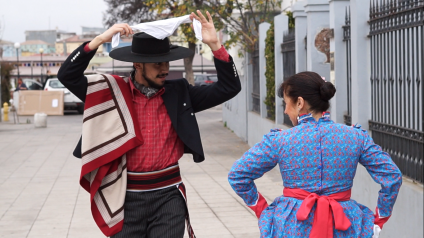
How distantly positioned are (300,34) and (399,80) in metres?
3.86

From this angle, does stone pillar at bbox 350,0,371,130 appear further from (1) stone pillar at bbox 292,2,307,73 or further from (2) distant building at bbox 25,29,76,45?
(2) distant building at bbox 25,29,76,45

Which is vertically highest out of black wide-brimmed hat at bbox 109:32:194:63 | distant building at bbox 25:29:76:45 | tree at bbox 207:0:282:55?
distant building at bbox 25:29:76:45

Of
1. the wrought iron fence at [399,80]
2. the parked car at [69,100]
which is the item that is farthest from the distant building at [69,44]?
the wrought iron fence at [399,80]

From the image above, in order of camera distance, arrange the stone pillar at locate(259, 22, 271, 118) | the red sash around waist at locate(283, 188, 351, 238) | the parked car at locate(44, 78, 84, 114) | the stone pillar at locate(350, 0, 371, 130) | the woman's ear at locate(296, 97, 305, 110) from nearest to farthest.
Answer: the red sash around waist at locate(283, 188, 351, 238) < the woman's ear at locate(296, 97, 305, 110) < the stone pillar at locate(350, 0, 371, 130) < the stone pillar at locate(259, 22, 271, 118) < the parked car at locate(44, 78, 84, 114)

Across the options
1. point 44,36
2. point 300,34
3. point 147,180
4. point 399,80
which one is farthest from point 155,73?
point 44,36

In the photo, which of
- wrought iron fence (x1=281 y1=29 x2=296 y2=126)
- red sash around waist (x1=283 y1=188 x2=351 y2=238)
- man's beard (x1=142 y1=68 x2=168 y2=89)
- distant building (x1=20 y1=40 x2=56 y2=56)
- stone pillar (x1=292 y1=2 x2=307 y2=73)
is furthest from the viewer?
distant building (x1=20 y1=40 x2=56 y2=56)

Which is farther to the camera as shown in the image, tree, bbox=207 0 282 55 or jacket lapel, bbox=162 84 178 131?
tree, bbox=207 0 282 55

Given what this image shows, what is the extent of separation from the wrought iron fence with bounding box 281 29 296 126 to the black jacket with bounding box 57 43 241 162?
6.30 m

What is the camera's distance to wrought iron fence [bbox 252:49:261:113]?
13961mm

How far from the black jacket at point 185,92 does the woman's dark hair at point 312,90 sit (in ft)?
2.39

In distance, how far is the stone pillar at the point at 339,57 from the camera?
288 inches

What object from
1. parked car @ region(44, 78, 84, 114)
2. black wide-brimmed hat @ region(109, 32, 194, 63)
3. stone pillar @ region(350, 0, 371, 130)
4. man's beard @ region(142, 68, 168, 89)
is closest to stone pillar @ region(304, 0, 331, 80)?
stone pillar @ region(350, 0, 371, 130)

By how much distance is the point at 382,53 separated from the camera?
6254 millimetres

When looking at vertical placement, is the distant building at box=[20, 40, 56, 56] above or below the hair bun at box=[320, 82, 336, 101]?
above
